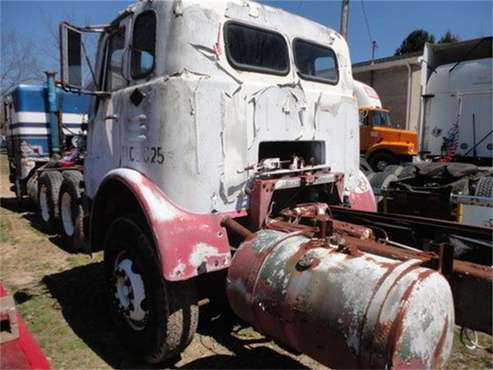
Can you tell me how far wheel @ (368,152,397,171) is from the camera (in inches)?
590

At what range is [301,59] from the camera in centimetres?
401

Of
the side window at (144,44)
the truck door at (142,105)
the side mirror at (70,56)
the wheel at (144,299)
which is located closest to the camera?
the wheel at (144,299)

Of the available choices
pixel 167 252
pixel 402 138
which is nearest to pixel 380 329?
pixel 167 252

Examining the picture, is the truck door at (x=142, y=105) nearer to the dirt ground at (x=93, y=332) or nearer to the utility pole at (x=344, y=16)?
the dirt ground at (x=93, y=332)

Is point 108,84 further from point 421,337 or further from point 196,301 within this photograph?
point 421,337

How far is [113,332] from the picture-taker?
3.87 meters

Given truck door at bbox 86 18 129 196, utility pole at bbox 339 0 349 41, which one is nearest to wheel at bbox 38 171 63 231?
truck door at bbox 86 18 129 196

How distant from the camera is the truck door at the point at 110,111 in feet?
12.3

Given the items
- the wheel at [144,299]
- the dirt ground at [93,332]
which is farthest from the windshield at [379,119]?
the wheel at [144,299]

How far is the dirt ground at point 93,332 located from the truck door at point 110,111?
1.31 m

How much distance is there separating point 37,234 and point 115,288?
5.08 metres

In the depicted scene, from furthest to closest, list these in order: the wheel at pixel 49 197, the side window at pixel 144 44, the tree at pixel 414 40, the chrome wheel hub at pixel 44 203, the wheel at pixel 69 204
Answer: the tree at pixel 414 40
the chrome wheel hub at pixel 44 203
the wheel at pixel 49 197
the wheel at pixel 69 204
the side window at pixel 144 44

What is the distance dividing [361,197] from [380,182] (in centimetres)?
183

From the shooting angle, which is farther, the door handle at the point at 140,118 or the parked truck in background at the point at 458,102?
the parked truck in background at the point at 458,102
